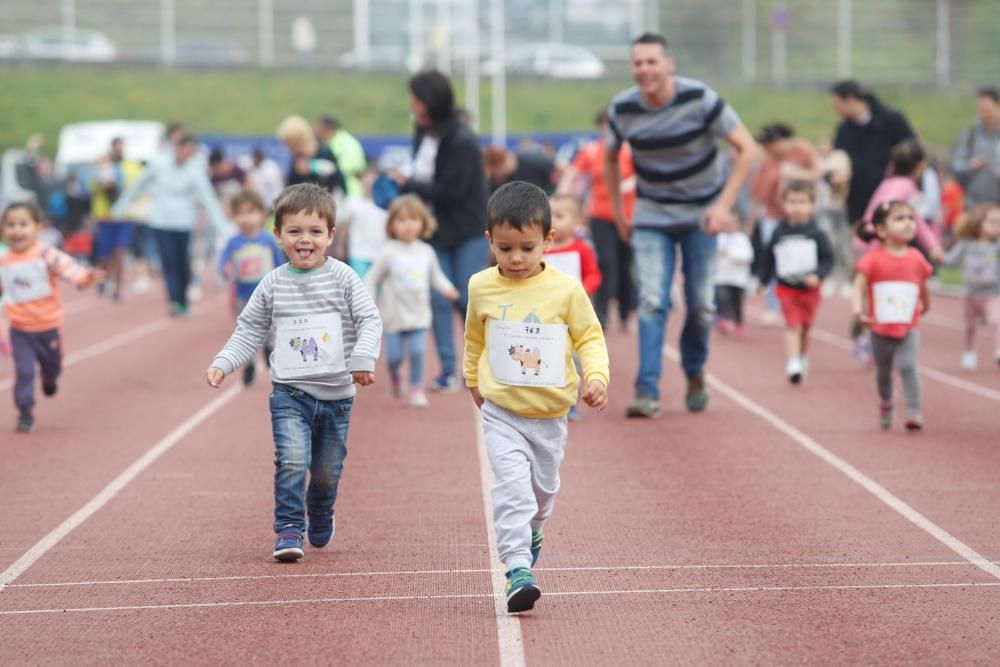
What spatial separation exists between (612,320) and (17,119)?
31.7 m

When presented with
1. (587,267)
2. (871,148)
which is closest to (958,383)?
(871,148)

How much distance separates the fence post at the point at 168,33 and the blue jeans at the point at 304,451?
42027 millimetres

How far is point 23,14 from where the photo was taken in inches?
1913

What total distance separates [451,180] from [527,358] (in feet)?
22.8

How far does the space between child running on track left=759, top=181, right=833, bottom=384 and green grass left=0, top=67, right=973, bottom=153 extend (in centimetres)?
3520

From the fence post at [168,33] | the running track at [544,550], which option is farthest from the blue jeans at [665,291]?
the fence post at [168,33]

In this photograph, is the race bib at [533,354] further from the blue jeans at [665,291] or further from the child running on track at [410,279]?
the child running on track at [410,279]

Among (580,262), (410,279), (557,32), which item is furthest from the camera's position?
(557,32)

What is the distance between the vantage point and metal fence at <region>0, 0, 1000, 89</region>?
1906 inches

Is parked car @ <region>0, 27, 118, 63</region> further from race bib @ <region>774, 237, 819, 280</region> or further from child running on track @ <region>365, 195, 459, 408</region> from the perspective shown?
child running on track @ <region>365, 195, 459, 408</region>

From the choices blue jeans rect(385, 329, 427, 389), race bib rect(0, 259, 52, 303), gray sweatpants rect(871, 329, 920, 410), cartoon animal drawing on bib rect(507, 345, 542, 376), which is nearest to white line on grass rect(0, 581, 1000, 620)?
cartoon animal drawing on bib rect(507, 345, 542, 376)

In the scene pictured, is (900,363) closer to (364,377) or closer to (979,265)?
(979,265)

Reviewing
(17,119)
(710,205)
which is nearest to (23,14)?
(17,119)

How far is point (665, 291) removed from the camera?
11922 mm
